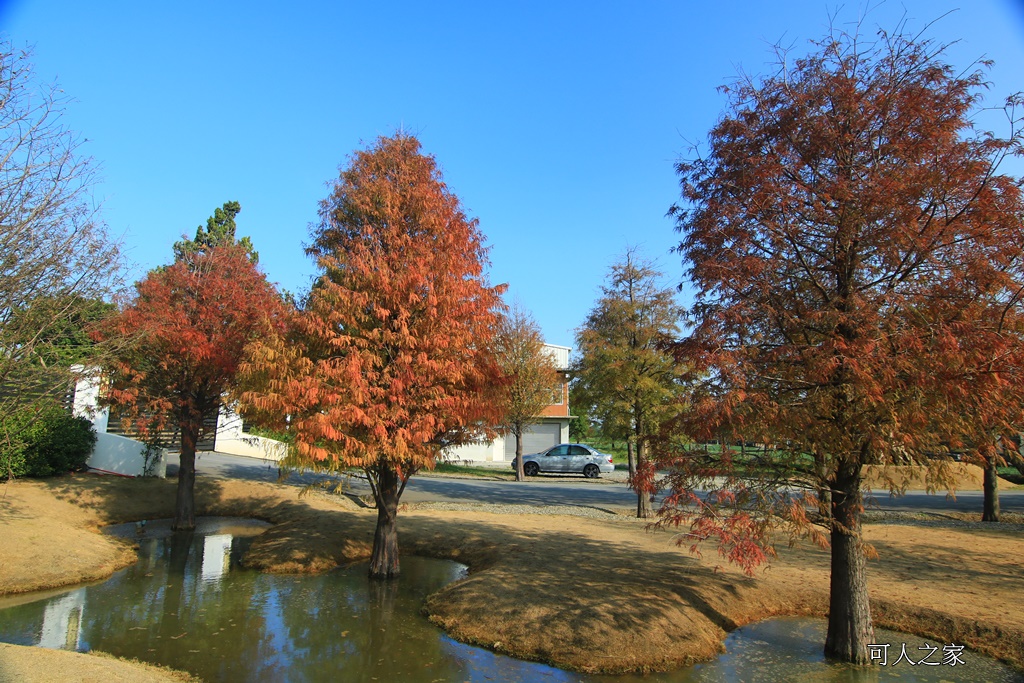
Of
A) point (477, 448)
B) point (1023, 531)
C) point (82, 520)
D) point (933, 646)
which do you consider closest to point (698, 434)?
point (933, 646)

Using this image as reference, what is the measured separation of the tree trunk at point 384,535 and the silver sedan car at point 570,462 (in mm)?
18917

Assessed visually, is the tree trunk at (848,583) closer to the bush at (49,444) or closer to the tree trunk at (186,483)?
the tree trunk at (186,483)

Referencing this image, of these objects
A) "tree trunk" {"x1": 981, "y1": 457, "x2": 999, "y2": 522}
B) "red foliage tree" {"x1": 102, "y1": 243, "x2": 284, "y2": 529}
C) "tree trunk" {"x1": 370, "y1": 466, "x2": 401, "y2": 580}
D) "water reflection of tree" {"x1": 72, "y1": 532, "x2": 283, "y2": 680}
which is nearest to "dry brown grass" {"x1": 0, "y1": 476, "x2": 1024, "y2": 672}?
"water reflection of tree" {"x1": 72, "y1": 532, "x2": 283, "y2": 680}

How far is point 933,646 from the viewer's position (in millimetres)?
7723

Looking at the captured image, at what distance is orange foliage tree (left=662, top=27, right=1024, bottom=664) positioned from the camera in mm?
5988

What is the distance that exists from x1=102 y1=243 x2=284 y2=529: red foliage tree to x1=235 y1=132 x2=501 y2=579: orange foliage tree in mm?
3977

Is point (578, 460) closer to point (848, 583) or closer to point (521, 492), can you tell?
point (521, 492)

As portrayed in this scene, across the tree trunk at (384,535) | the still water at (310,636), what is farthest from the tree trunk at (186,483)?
the tree trunk at (384,535)

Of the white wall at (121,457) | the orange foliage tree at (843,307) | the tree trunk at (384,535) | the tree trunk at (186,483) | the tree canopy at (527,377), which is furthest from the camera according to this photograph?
the tree canopy at (527,377)

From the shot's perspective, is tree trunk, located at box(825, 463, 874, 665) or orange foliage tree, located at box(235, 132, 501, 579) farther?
orange foliage tree, located at box(235, 132, 501, 579)

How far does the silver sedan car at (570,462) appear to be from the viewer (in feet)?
98.5

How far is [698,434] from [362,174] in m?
7.50

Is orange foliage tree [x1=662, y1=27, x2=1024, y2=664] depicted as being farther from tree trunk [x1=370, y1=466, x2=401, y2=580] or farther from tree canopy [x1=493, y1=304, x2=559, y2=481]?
tree canopy [x1=493, y1=304, x2=559, y2=481]

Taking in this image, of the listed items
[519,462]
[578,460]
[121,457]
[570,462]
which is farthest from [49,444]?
[578,460]
